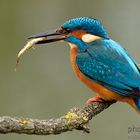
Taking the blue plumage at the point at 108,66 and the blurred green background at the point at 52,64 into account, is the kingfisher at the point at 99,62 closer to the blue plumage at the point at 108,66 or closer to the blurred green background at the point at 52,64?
the blue plumage at the point at 108,66

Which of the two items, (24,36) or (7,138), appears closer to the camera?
(7,138)

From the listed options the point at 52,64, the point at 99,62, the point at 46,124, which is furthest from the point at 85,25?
the point at 52,64

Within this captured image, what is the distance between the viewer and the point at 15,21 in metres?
8.34

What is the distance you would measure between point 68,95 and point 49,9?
1.51 meters

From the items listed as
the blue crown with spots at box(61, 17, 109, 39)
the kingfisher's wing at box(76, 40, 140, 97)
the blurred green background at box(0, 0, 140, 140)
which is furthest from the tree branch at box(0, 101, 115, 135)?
the blurred green background at box(0, 0, 140, 140)

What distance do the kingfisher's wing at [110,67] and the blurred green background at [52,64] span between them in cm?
216

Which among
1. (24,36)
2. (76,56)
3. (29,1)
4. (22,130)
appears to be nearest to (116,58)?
(76,56)

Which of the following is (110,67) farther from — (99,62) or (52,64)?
(52,64)

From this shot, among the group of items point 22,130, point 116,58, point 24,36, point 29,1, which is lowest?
point 22,130

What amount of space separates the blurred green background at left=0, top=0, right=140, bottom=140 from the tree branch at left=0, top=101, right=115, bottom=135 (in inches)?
109

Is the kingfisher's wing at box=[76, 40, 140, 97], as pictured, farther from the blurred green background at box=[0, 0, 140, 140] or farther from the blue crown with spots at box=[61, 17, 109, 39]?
the blurred green background at box=[0, 0, 140, 140]

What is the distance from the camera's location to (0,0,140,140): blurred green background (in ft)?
23.1

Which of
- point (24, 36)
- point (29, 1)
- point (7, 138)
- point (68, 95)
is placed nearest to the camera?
point (7, 138)

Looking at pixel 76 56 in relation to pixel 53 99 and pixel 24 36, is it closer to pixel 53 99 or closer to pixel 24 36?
pixel 53 99
